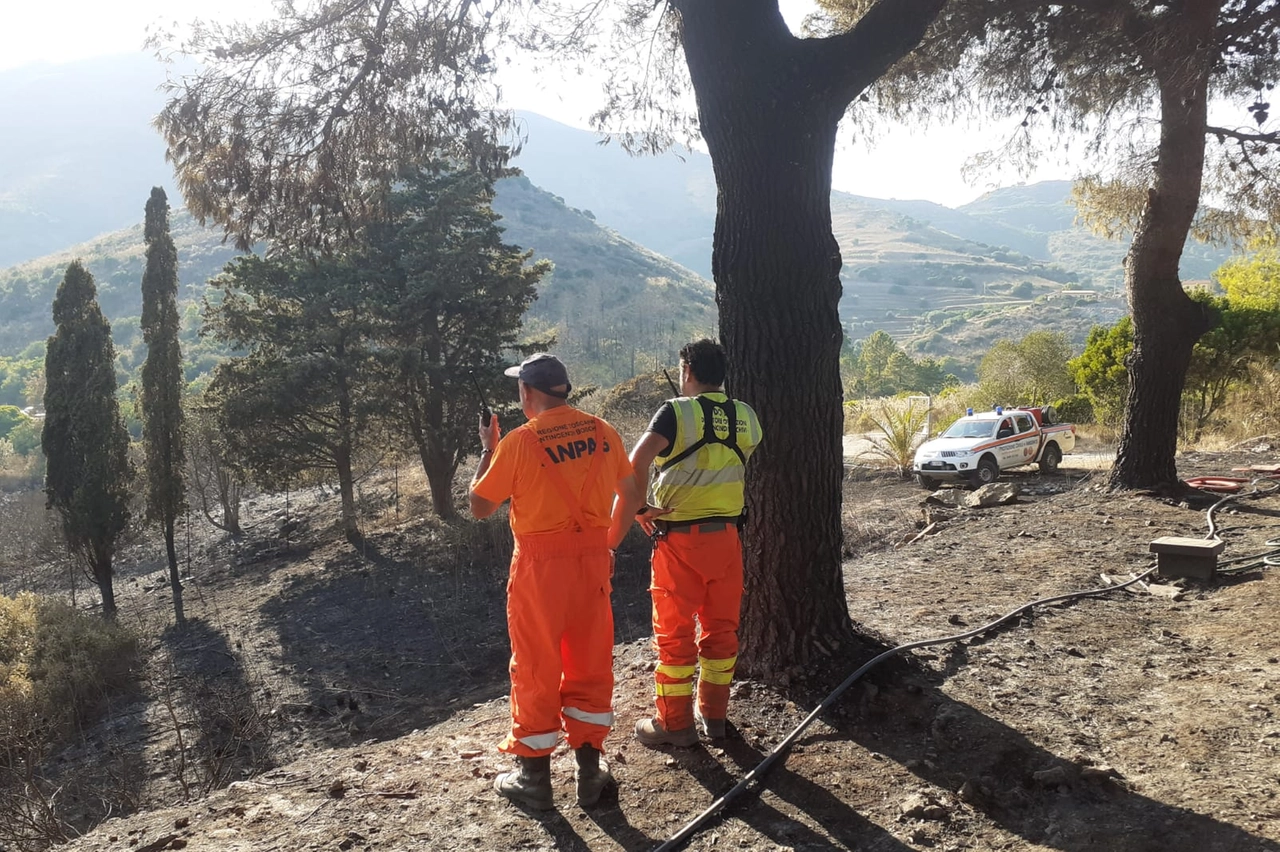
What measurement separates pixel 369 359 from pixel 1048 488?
1463 cm

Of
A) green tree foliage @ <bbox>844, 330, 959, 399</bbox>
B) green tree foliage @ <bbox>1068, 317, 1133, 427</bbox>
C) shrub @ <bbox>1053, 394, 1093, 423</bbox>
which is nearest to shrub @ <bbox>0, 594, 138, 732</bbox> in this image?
green tree foliage @ <bbox>1068, 317, 1133, 427</bbox>

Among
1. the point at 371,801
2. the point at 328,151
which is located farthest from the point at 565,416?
the point at 328,151

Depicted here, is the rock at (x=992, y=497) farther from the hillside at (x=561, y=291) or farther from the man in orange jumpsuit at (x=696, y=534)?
the hillside at (x=561, y=291)

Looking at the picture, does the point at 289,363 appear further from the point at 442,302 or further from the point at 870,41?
the point at 870,41

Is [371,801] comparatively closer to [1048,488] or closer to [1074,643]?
[1074,643]

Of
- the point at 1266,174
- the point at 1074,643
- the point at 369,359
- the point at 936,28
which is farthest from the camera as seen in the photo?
the point at 369,359

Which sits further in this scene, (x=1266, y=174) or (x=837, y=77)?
(x=1266, y=174)

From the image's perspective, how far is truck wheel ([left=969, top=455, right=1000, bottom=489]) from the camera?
16.1 m

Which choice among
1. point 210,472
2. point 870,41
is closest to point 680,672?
point 870,41

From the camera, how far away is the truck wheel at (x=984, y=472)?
633 inches

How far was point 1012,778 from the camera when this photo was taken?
3166mm

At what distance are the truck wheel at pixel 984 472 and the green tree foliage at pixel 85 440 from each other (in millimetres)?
17383

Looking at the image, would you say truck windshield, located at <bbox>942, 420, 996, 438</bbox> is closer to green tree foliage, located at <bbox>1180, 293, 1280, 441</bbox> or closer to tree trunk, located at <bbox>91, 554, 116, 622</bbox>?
green tree foliage, located at <bbox>1180, 293, 1280, 441</bbox>

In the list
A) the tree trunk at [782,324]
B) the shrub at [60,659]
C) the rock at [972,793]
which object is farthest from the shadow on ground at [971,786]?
the shrub at [60,659]
